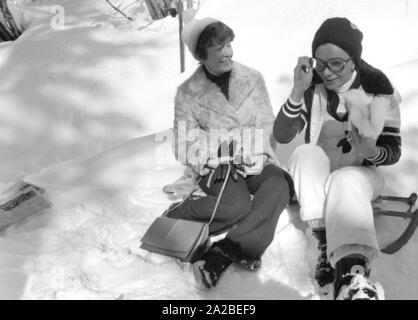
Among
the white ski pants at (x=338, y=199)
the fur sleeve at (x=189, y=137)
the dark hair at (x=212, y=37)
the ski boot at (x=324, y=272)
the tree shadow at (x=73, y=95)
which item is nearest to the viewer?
the white ski pants at (x=338, y=199)

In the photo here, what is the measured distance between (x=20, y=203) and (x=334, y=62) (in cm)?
189

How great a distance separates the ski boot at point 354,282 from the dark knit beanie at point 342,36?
0.93m

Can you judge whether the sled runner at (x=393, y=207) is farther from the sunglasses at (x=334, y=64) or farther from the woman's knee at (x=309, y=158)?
the sunglasses at (x=334, y=64)

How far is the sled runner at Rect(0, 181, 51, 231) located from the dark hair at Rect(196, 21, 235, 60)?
1301mm

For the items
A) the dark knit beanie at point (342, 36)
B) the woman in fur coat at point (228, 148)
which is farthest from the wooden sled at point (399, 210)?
the dark knit beanie at point (342, 36)

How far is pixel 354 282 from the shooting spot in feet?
6.23

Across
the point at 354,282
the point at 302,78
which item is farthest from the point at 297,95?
the point at 354,282

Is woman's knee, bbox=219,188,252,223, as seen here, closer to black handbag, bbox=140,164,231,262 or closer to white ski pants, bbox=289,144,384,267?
black handbag, bbox=140,164,231,262

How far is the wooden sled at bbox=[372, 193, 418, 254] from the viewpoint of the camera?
2430 mm

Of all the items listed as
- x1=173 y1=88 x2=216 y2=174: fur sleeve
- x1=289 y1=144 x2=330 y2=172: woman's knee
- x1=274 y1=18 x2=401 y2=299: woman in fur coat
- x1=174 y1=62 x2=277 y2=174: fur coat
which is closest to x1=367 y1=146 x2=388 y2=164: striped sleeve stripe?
x1=274 y1=18 x2=401 y2=299: woman in fur coat

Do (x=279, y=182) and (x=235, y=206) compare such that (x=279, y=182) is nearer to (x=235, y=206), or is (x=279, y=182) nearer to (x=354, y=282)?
(x=235, y=206)

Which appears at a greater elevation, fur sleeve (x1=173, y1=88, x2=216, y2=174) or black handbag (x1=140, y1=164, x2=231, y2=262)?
fur sleeve (x1=173, y1=88, x2=216, y2=174)

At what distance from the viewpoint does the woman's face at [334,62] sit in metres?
2.27
